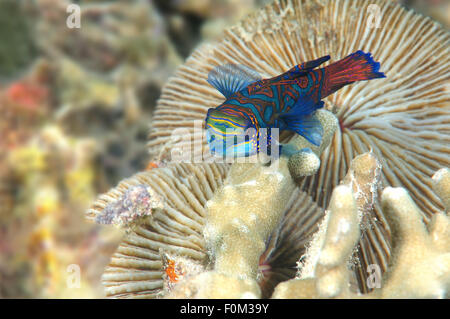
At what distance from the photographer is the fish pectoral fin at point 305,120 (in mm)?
1884

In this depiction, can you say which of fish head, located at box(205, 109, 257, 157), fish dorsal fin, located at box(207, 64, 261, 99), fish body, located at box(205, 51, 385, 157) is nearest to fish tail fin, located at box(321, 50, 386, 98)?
fish body, located at box(205, 51, 385, 157)

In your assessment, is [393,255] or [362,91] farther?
[362,91]

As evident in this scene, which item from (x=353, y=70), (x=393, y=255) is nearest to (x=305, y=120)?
(x=353, y=70)

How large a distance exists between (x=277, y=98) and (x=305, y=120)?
0.21 metres

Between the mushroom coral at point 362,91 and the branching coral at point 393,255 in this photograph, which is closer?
the branching coral at point 393,255

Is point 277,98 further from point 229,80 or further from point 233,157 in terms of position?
point 233,157

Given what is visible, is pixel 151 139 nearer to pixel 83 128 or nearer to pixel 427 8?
pixel 83 128

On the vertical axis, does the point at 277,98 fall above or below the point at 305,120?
above

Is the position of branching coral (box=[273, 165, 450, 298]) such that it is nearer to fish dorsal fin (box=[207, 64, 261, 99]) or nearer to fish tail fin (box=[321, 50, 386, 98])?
fish tail fin (box=[321, 50, 386, 98])

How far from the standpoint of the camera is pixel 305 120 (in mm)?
1908

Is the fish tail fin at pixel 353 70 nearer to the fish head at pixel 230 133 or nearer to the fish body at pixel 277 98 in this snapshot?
the fish body at pixel 277 98

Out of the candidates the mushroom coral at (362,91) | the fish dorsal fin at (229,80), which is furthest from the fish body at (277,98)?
the mushroom coral at (362,91)

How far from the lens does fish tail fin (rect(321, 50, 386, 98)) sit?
189 cm
